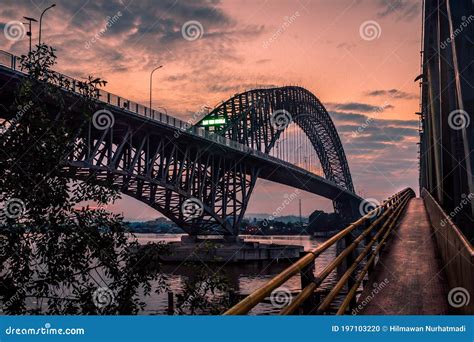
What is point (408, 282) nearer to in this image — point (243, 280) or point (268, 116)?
point (243, 280)

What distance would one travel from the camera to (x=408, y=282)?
902 centimetres

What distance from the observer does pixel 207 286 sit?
9.55 metres

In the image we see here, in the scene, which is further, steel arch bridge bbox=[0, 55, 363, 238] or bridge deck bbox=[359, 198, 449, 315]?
steel arch bridge bbox=[0, 55, 363, 238]

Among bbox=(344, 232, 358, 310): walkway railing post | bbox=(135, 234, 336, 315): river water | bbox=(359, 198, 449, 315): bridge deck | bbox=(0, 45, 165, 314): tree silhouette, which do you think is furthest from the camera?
bbox=(135, 234, 336, 315): river water

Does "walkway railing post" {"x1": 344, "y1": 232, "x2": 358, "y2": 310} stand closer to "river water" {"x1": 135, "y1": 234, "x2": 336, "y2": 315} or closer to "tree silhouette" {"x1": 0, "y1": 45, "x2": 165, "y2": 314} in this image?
"tree silhouette" {"x1": 0, "y1": 45, "x2": 165, "y2": 314}

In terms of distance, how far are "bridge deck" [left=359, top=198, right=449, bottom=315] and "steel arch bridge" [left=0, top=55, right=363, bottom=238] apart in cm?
588

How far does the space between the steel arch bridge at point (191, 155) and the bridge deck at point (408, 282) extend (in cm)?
588

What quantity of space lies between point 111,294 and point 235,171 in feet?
190

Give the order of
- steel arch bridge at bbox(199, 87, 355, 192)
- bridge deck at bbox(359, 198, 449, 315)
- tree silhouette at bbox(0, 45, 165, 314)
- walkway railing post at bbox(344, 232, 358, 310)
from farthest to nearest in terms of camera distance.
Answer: steel arch bridge at bbox(199, 87, 355, 192), tree silhouette at bbox(0, 45, 165, 314), walkway railing post at bbox(344, 232, 358, 310), bridge deck at bbox(359, 198, 449, 315)

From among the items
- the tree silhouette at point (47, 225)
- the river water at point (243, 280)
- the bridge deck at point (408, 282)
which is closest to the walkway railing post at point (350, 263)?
the bridge deck at point (408, 282)

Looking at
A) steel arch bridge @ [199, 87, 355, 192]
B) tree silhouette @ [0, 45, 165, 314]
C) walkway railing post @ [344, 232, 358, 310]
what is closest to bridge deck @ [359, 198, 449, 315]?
walkway railing post @ [344, 232, 358, 310]

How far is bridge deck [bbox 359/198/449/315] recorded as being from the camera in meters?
7.27

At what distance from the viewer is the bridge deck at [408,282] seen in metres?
7.27
